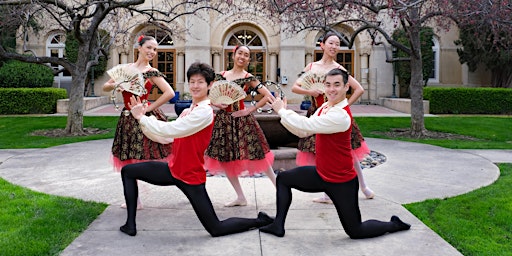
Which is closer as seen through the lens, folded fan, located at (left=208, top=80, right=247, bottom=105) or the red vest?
the red vest

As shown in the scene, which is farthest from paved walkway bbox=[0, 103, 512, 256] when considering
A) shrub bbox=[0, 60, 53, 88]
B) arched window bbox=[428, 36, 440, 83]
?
arched window bbox=[428, 36, 440, 83]

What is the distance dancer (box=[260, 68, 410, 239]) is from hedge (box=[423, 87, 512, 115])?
17537 mm

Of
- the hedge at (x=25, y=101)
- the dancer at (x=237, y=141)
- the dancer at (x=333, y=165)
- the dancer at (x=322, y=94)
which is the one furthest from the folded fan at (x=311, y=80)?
the hedge at (x=25, y=101)

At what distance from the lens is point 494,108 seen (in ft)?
65.7

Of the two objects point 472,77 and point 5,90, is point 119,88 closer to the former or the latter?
point 5,90

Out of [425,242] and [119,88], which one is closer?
[425,242]

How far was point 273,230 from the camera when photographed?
4.19 metres

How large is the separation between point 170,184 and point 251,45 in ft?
74.3

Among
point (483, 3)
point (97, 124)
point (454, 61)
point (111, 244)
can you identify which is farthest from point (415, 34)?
point (454, 61)

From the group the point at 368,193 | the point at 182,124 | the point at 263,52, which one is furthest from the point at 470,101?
the point at 182,124

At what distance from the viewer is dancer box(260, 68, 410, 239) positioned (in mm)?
3826

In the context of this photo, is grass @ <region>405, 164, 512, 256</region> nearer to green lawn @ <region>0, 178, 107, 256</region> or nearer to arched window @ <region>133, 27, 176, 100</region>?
green lawn @ <region>0, 178, 107, 256</region>

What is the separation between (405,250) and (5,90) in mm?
18912

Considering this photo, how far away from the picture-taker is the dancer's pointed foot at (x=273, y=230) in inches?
163
